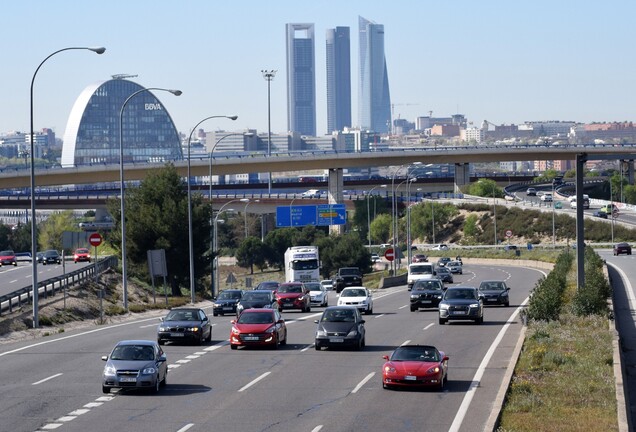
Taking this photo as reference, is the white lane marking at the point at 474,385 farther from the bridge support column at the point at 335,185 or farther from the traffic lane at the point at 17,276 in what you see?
the bridge support column at the point at 335,185

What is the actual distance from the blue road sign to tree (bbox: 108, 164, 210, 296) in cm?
3296

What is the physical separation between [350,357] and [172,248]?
43609 millimetres

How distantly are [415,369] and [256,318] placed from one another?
11.3 m

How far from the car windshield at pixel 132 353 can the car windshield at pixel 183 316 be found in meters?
11.3

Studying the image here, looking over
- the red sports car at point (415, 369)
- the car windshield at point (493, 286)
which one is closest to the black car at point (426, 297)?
the car windshield at point (493, 286)

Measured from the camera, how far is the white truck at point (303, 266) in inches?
3071

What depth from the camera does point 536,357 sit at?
30.8 m

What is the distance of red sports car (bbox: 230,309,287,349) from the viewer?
3703 centimetres

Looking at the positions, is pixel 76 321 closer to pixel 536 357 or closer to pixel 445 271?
pixel 536 357

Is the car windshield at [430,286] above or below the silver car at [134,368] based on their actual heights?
below

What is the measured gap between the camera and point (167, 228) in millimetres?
76375

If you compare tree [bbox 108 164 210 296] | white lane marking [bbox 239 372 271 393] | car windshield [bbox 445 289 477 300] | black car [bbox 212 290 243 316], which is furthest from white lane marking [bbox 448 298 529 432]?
tree [bbox 108 164 210 296]

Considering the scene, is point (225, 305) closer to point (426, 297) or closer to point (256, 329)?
point (426, 297)

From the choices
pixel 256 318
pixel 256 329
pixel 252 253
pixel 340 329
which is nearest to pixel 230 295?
pixel 256 318
